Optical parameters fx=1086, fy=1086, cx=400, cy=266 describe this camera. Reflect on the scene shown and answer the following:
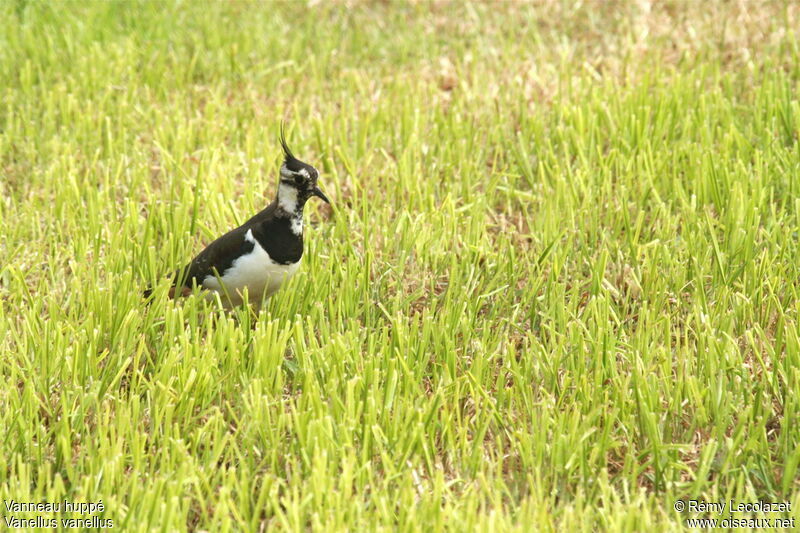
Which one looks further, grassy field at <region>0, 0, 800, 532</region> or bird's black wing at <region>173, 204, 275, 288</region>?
bird's black wing at <region>173, 204, 275, 288</region>

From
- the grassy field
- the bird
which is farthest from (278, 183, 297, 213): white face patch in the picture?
the grassy field

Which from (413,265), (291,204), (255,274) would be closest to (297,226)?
(291,204)

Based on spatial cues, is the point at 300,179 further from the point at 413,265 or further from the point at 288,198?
the point at 413,265

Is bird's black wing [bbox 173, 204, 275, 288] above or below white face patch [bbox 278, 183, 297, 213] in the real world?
below

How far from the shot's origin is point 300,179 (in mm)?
4547

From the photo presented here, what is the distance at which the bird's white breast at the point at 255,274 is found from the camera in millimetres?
4438

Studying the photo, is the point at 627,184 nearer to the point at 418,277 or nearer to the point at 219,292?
the point at 418,277

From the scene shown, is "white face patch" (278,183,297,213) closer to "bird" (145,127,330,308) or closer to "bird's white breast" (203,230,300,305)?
"bird" (145,127,330,308)

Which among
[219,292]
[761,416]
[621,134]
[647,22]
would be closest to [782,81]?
[621,134]

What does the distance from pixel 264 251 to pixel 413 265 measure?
0.80 meters

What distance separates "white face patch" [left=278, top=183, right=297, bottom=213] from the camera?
4.57 meters

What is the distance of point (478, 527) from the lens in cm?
302

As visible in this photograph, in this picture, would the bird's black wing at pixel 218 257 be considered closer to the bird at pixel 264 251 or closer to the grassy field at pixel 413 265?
the bird at pixel 264 251

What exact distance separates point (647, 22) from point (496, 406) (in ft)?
14.5
